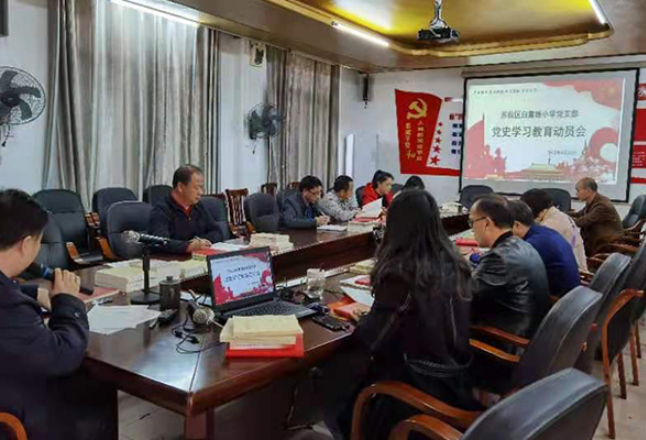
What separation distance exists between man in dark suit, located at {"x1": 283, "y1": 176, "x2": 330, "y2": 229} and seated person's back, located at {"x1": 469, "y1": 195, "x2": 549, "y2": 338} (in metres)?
1.97

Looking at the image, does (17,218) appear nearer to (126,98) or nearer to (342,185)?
(342,185)

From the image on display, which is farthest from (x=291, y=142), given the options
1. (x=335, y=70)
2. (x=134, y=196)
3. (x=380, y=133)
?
(x=134, y=196)

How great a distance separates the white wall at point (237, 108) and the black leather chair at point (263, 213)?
184 cm

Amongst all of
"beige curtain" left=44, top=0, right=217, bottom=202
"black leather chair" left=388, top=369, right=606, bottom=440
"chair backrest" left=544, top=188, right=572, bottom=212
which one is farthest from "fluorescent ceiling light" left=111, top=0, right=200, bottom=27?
"black leather chair" left=388, top=369, right=606, bottom=440

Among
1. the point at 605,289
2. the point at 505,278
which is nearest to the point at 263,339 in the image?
the point at 505,278

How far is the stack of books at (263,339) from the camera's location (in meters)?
1.53

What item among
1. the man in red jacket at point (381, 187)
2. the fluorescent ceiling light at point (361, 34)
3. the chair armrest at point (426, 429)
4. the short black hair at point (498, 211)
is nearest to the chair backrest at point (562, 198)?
the man in red jacket at point (381, 187)

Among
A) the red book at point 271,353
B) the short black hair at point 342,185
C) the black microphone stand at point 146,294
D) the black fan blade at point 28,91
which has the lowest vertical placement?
the red book at point 271,353

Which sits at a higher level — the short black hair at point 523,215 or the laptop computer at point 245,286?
A: the short black hair at point 523,215

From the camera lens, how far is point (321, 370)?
200 centimetres

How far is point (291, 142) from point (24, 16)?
3.33 meters

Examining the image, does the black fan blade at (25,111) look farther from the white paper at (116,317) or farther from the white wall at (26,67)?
the white paper at (116,317)

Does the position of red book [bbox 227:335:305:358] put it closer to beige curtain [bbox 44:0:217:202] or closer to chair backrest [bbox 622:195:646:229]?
beige curtain [bbox 44:0:217:202]

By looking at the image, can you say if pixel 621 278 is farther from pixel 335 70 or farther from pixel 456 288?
pixel 335 70
